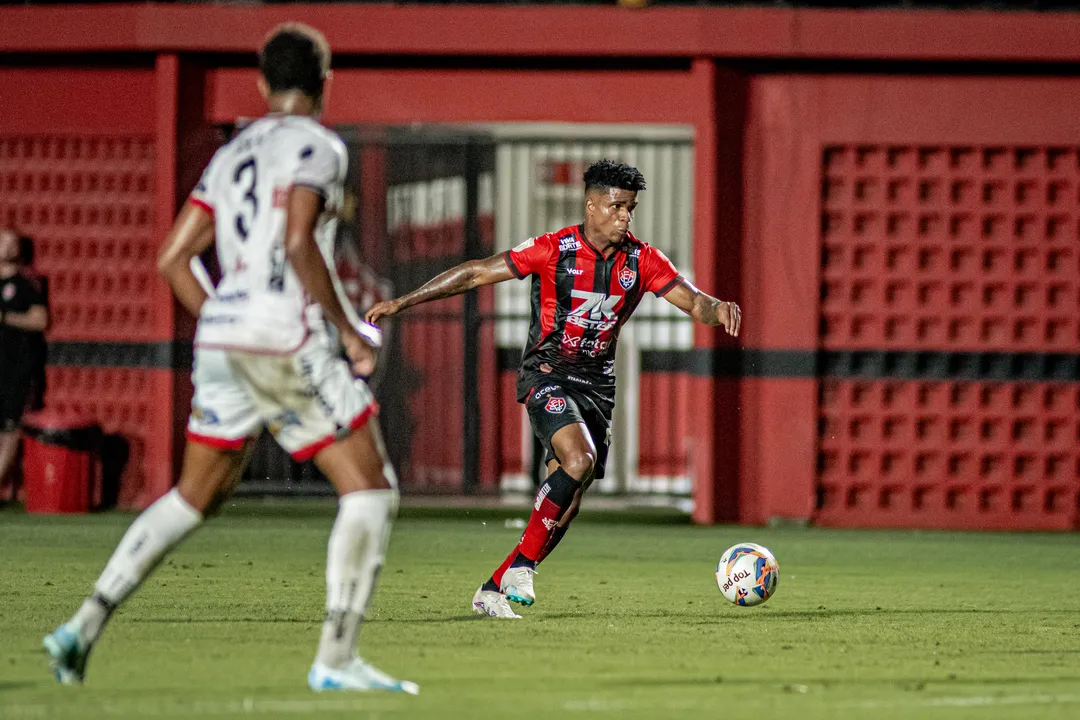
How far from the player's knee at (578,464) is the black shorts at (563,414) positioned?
14 centimetres

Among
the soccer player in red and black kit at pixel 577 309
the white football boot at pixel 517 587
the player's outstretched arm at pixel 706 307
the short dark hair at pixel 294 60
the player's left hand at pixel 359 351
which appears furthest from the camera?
the soccer player in red and black kit at pixel 577 309

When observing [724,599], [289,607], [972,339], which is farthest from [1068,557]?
[289,607]

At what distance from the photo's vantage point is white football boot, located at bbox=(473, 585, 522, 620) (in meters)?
7.98

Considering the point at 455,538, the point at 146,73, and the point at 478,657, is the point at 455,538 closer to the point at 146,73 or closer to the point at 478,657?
the point at 146,73

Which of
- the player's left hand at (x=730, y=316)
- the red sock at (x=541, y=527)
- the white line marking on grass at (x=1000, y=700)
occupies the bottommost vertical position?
the white line marking on grass at (x=1000, y=700)

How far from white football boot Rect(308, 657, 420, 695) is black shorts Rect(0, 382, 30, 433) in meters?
9.56

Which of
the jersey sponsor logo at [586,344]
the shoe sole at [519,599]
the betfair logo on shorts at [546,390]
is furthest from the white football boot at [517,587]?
the jersey sponsor logo at [586,344]

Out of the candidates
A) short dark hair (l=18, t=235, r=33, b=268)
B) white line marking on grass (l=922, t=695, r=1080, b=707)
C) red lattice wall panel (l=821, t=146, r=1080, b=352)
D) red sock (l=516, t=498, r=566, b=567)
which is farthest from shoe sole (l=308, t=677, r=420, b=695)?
short dark hair (l=18, t=235, r=33, b=268)

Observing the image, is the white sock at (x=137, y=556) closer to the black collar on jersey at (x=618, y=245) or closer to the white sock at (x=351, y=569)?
the white sock at (x=351, y=569)

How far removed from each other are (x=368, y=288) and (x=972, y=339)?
17.6 feet

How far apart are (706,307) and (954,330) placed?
6.83m

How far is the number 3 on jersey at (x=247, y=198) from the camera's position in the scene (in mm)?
5617

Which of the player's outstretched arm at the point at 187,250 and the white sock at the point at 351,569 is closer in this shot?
the white sock at the point at 351,569

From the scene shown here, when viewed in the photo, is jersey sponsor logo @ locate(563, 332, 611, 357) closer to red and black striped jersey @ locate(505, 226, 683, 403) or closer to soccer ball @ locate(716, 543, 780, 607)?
red and black striped jersey @ locate(505, 226, 683, 403)
